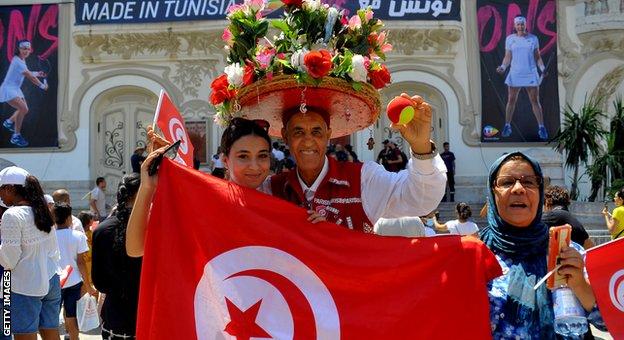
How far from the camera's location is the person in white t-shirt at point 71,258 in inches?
288

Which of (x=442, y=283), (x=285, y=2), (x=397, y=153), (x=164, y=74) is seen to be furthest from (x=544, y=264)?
(x=164, y=74)

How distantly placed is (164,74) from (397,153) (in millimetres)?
7318

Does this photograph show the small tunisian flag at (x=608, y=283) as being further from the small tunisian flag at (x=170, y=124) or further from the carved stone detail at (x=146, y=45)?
the carved stone detail at (x=146, y=45)

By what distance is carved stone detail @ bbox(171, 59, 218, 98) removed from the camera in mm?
20281

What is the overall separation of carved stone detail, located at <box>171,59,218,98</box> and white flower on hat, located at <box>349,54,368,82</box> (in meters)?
17.1

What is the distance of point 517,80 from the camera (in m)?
19.9

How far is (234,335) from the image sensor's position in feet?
10.5

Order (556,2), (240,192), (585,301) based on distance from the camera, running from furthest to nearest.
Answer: (556,2) < (240,192) < (585,301)

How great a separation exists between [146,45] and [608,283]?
61.9ft

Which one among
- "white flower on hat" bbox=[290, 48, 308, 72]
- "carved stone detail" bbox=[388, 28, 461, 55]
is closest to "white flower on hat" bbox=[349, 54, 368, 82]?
"white flower on hat" bbox=[290, 48, 308, 72]

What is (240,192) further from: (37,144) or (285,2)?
(37,144)

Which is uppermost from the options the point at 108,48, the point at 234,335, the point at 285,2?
the point at 108,48

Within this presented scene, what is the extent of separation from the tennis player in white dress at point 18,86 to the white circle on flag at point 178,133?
1769cm

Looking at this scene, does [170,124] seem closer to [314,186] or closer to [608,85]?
[314,186]
